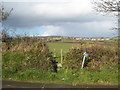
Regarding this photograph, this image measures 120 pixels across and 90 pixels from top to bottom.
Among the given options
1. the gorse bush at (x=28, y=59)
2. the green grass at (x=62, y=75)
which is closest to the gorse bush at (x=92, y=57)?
the green grass at (x=62, y=75)

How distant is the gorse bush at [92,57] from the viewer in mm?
13016

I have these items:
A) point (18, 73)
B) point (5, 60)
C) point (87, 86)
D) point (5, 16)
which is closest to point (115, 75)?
point (87, 86)

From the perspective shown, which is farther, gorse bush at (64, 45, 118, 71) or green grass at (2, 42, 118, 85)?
gorse bush at (64, 45, 118, 71)

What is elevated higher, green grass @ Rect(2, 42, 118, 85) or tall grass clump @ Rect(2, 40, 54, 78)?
tall grass clump @ Rect(2, 40, 54, 78)

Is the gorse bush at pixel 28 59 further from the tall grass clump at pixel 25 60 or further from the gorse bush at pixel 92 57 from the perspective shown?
the gorse bush at pixel 92 57

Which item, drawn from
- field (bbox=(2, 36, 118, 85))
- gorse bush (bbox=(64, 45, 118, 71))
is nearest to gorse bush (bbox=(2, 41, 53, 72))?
field (bbox=(2, 36, 118, 85))

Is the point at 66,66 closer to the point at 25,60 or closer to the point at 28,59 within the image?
the point at 28,59

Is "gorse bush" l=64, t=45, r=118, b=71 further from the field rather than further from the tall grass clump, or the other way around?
the tall grass clump

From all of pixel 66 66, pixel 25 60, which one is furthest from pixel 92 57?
pixel 25 60

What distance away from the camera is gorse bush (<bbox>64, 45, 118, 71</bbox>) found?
13.0 metres

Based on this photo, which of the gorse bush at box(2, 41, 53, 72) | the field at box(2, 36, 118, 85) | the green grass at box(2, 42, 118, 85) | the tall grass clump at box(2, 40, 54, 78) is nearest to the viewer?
the green grass at box(2, 42, 118, 85)

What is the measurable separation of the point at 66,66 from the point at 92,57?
2113 millimetres

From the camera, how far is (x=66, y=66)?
13062 millimetres

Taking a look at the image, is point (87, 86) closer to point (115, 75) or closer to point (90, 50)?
point (115, 75)
